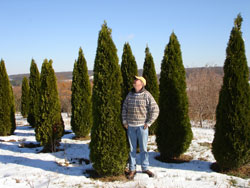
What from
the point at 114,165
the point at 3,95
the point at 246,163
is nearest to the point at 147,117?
the point at 114,165

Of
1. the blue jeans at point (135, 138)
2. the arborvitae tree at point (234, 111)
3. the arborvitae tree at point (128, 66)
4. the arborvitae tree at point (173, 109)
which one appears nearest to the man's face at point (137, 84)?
the blue jeans at point (135, 138)

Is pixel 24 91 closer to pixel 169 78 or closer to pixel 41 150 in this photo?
pixel 41 150

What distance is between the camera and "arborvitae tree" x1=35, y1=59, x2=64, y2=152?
27.2 ft

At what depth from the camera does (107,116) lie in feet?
17.2

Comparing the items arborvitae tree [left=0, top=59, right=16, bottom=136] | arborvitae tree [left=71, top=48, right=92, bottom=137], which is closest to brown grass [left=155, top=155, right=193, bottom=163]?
arborvitae tree [left=71, top=48, right=92, bottom=137]

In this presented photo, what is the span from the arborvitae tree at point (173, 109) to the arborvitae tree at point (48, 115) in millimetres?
4193

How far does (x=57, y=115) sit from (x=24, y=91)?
Answer: 54.4ft

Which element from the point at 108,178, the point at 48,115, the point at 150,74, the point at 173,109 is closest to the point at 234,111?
the point at 173,109

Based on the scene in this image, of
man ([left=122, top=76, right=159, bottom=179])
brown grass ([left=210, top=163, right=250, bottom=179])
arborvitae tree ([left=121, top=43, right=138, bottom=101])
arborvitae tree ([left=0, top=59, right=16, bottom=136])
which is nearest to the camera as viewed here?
man ([left=122, top=76, right=159, bottom=179])

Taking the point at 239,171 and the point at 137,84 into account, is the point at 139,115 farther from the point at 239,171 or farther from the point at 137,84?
the point at 239,171

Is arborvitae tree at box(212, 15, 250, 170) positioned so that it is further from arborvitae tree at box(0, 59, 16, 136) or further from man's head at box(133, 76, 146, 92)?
arborvitae tree at box(0, 59, 16, 136)

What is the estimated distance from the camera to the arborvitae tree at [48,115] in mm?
8281

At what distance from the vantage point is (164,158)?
7.14 meters

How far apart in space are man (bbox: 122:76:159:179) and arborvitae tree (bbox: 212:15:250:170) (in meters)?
2.08
